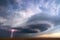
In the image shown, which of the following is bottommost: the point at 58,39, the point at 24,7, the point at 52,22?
the point at 58,39

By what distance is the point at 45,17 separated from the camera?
271cm

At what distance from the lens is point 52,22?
270 centimetres

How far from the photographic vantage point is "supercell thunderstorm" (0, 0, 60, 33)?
2.70 meters

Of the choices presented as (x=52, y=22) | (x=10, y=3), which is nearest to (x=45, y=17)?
(x=52, y=22)

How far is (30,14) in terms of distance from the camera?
8.88 ft

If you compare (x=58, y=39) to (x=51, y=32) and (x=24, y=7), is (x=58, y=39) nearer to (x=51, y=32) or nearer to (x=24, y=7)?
(x=51, y=32)

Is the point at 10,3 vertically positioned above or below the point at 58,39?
above

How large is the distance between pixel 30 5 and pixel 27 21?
0.19m

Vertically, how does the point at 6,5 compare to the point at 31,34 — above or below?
above

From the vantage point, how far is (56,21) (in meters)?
2.70

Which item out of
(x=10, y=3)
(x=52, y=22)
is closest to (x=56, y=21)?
(x=52, y=22)

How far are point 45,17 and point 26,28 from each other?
25cm

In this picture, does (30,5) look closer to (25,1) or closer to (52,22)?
(25,1)

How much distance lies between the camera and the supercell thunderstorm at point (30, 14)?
2.70m
